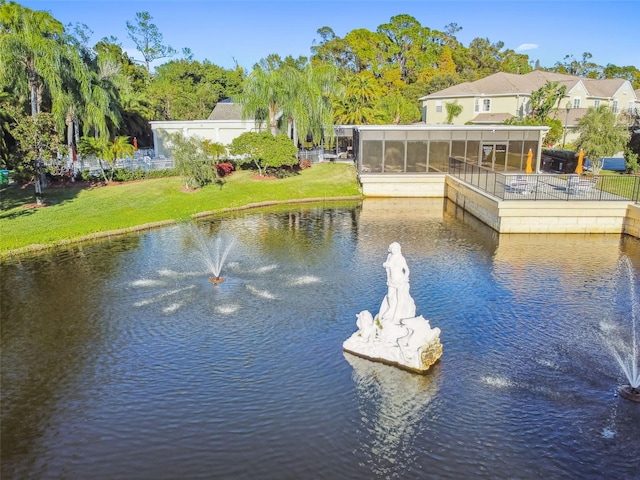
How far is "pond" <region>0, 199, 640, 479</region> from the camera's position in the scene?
9.89 m

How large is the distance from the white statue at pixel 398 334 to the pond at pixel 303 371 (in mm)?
443

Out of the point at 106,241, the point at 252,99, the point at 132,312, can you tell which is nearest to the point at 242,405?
the point at 132,312

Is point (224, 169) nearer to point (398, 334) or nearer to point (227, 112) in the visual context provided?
point (227, 112)

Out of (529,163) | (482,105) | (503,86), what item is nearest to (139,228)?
(529,163)

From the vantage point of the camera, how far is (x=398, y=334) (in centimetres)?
1348

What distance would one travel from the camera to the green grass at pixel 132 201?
26344mm

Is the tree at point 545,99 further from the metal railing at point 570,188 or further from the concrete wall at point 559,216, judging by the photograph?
the concrete wall at point 559,216

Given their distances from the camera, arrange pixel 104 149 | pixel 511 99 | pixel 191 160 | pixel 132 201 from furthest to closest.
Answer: pixel 511 99 → pixel 104 149 → pixel 191 160 → pixel 132 201

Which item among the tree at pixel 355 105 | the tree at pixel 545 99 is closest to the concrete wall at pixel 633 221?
the tree at pixel 545 99

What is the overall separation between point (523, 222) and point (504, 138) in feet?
49.6

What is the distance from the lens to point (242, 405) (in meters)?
11.5

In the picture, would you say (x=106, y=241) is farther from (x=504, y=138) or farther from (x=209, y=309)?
(x=504, y=138)

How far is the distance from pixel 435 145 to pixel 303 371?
2979cm

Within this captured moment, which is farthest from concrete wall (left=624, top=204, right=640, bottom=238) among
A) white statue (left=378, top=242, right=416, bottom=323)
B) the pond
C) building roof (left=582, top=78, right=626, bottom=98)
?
building roof (left=582, top=78, right=626, bottom=98)
